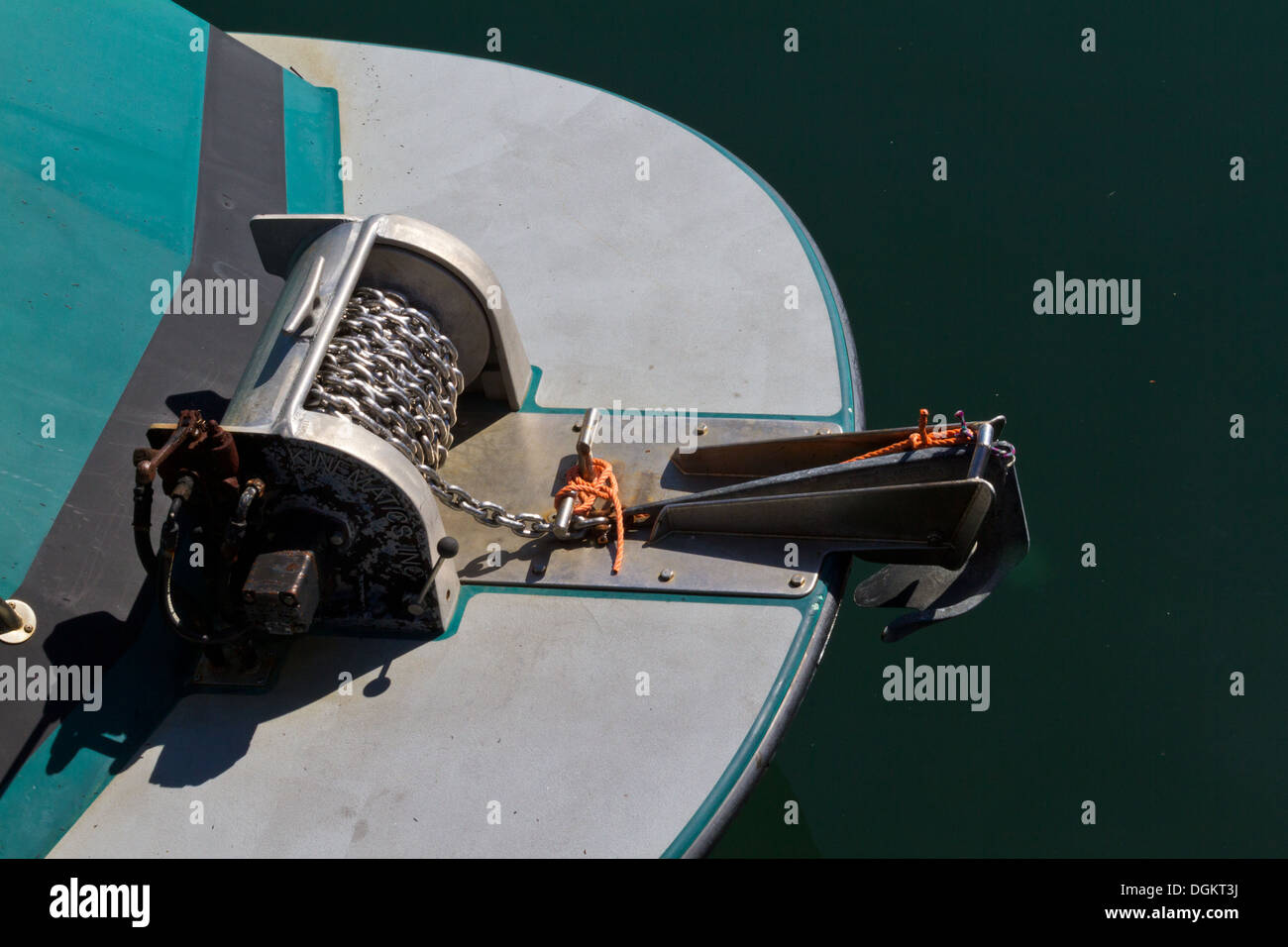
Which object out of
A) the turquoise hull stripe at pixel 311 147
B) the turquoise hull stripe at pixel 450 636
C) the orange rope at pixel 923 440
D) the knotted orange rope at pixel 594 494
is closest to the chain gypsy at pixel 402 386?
the knotted orange rope at pixel 594 494

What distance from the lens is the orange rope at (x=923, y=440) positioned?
2383 mm

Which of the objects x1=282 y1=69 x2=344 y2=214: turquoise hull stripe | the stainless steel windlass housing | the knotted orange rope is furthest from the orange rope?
x1=282 y1=69 x2=344 y2=214: turquoise hull stripe

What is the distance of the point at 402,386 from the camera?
7.72ft

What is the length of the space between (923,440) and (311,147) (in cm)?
224

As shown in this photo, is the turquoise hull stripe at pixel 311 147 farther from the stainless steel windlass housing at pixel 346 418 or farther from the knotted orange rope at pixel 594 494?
the knotted orange rope at pixel 594 494

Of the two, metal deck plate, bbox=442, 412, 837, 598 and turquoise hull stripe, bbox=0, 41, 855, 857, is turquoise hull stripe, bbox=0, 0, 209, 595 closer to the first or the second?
turquoise hull stripe, bbox=0, 41, 855, 857

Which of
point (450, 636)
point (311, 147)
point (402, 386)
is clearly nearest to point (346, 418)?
point (402, 386)

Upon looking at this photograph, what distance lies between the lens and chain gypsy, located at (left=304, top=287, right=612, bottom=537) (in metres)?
2.24

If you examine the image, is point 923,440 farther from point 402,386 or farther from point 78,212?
point 78,212

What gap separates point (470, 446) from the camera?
2.78 m

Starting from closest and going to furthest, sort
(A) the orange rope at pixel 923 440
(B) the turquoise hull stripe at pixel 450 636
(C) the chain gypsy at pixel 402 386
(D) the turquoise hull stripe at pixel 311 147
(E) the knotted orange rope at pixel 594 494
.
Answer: (B) the turquoise hull stripe at pixel 450 636 < (C) the chain gypsy at pixel 402 386 < (A) the orange rope at pixel 923 440 < (E) the knotted orange rope at pixel 594 494 < (D) the turquoise hull stripe at pixel 311 147

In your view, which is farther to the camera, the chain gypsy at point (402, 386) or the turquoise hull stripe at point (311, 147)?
the turquoise hull stripe at point (311, 147)

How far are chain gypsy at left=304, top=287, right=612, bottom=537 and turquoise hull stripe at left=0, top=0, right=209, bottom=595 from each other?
0.69m

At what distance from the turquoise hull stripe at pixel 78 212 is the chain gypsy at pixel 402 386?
27.4 inches
